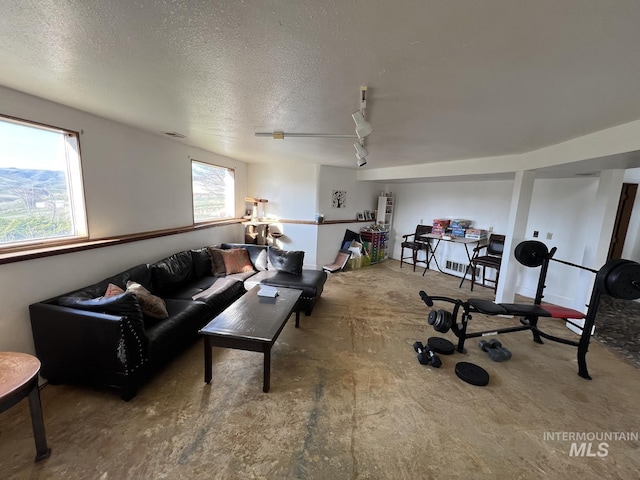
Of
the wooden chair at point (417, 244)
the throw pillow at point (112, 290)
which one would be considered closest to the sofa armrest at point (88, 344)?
the throw pillow at point (112, 290)

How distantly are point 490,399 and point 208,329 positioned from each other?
2342 millimetres

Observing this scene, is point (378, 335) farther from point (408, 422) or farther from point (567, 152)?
point (567, 152)

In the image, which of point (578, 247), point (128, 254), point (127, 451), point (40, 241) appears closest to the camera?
point (127, 451)

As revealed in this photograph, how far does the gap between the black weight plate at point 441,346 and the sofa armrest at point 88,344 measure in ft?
8.63

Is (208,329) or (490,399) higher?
(208,329)

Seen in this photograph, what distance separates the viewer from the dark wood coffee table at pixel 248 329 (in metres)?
2.00

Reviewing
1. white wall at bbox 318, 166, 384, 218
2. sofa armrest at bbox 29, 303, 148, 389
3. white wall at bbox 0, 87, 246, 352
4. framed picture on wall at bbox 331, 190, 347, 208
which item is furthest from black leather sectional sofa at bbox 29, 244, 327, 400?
framed picture on wall at bbox 331, 190, 347, 208

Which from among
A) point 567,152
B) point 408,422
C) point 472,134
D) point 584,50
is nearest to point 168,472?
point 408,422

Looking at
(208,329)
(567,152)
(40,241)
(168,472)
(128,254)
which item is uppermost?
(567,152)

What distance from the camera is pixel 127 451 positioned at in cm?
152

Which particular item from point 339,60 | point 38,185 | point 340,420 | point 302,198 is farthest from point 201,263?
point 339,60

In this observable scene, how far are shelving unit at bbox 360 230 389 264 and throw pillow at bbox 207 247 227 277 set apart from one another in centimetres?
332

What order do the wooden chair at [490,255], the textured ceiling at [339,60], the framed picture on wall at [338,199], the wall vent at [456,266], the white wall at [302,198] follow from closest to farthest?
the textured ceiling at [339,60] → the wooden chair at [490,255] → the white wall at [302,198] → the wall vent at [456,266] → the framed picture on wall at [338,199]

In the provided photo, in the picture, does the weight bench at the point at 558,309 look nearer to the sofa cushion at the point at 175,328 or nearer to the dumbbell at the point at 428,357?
the dumbbell at the point at 428,357
